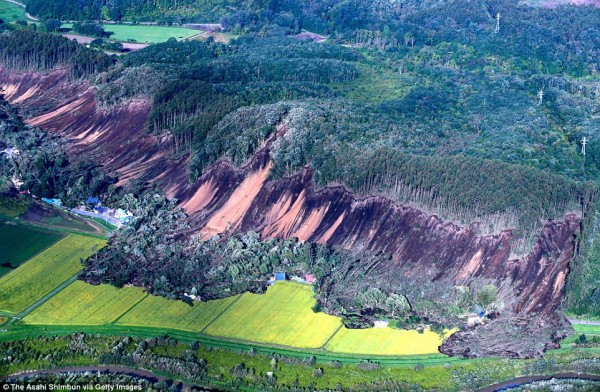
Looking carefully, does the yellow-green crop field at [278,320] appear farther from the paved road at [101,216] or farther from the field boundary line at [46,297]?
the paved road at [101,216]

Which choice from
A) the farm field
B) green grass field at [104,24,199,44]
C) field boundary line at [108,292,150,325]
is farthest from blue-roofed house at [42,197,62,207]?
green grass field at [104,24,199,44]

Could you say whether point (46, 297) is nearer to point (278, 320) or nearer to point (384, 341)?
point (278, 320)

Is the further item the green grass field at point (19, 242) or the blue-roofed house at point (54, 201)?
the blue-roofed house at point (54, 201)

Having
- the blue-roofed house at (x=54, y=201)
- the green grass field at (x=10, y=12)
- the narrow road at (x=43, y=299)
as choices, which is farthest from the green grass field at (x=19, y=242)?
the green grass field at (x=10, y=12)

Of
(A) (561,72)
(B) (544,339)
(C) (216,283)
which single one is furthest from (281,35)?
(B) (544,339)

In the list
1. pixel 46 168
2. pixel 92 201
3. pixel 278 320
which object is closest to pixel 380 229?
pixel 278 320

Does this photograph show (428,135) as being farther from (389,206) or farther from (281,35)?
(281,35)

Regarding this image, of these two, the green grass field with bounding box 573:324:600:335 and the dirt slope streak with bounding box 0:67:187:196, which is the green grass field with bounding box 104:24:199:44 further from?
the green grass field with bounding box 573:324:600:335
